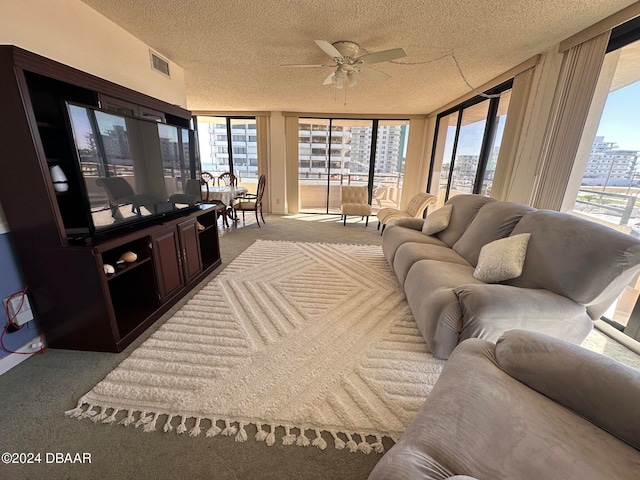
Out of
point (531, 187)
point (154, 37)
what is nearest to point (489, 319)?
point (531, 187)

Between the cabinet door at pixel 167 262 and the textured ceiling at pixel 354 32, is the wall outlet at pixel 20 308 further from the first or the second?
the textured ceiling at pixel 354 32

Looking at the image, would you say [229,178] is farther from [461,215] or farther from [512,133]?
[512,133]

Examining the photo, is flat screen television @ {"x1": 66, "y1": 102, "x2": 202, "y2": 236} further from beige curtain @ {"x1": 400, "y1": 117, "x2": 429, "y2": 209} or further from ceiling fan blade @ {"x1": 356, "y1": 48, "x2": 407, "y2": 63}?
beige curtain @ {"x1": 400, "y1": 117, "x2": 429, "y2": 209}

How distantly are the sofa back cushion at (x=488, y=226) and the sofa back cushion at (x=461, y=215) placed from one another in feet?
0.49

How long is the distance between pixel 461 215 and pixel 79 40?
357 centimetres

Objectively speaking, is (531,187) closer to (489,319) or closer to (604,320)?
(604,320)

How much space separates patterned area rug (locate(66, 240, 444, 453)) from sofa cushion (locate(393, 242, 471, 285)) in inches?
11.4

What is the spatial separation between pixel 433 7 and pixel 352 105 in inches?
125

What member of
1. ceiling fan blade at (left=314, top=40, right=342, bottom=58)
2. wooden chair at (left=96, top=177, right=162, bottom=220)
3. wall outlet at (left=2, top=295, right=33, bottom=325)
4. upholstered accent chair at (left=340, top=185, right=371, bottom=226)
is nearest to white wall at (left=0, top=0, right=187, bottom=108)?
wooden chair at (left=96, top=177, right=162, bottom=220)

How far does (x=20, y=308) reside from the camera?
1.55 meters

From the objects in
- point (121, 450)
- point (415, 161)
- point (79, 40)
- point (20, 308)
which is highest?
point (79, 40)

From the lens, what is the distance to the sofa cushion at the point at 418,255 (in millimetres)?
2285

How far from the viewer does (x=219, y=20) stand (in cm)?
207

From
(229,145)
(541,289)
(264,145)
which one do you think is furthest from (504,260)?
(229,145)
